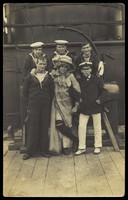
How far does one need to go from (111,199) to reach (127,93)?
3.83 ft

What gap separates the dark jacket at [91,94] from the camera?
176 inches

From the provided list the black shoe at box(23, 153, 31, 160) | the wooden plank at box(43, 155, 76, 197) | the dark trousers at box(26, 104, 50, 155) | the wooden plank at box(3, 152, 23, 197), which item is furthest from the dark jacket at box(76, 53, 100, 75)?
the wooden plank at box(3, 152, 23, 197)

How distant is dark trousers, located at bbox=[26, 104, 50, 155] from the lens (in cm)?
446

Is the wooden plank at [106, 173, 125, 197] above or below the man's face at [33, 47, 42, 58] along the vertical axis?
below

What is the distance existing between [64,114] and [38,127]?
1.30 ft

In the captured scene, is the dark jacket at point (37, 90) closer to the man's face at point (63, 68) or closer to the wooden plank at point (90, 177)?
the man's face at point (63, 68)

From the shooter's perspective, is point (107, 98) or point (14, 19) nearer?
point (107, 98)

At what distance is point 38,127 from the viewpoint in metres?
4.50

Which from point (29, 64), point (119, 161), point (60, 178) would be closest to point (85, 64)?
point (29, 64)

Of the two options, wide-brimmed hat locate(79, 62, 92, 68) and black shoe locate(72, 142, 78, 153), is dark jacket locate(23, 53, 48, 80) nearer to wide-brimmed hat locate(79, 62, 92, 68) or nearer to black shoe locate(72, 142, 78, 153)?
wide-brimmed hat locate(79, 62, 92, 68)

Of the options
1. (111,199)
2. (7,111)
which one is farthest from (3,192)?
(7,111)

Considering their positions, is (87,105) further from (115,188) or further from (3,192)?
(3,192)

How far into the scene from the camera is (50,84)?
448 centimetres

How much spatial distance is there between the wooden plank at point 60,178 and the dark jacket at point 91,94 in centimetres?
69
